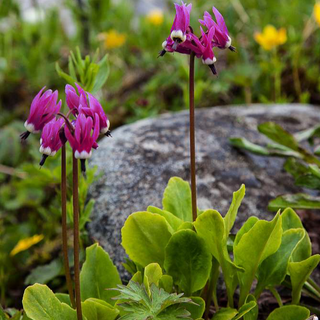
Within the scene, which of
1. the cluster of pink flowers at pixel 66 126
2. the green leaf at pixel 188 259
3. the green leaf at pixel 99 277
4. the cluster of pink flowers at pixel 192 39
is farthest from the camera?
the green leaf at pixel 99 277

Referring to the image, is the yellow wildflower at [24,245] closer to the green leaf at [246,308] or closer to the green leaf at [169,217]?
the green leaf at [169,217]

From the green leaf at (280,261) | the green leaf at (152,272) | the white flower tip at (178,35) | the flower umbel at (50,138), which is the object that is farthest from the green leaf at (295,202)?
the flower umbel at (50,138)

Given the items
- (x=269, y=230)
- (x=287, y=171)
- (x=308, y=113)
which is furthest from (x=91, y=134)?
(x=308, y=113)

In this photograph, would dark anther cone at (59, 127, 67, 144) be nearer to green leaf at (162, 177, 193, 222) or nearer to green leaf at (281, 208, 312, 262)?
green leaf at (162, 177, 193, 222)

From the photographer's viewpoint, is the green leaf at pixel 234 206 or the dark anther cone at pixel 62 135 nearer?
the dark anther cone at pixel 62 135

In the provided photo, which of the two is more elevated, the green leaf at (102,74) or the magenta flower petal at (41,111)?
the green leaf at (102,74)

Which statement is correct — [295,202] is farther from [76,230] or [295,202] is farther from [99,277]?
[76,230]

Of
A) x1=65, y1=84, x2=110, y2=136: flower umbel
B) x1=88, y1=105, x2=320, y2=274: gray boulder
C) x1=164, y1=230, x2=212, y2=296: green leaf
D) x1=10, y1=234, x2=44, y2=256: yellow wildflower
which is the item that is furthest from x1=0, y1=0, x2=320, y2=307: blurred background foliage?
x1=65, y1=84, x2=110, y2=136: flower umbel
